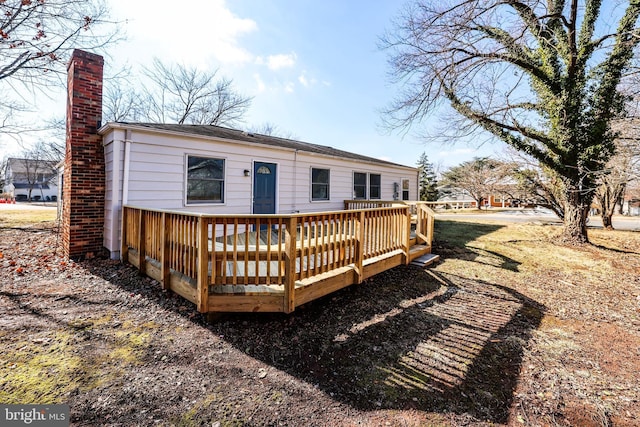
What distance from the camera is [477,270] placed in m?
6.48

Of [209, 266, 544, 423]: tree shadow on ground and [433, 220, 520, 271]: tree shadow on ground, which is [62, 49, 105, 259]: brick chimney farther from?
[433, 220, 520, 271]: tree shadow on ground

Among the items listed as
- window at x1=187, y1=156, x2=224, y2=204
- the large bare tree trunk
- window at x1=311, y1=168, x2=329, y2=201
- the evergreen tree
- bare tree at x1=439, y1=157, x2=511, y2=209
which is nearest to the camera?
window at x1=187, y1=156, x2=224, y2=204

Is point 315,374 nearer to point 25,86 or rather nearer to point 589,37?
point 589,37

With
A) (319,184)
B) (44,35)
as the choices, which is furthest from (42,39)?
(319,184)

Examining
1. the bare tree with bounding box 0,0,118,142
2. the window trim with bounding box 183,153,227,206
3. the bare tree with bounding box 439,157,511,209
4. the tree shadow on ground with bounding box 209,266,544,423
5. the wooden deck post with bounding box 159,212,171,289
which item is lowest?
the tree shadow on ground with bounding box 209,266,544,423

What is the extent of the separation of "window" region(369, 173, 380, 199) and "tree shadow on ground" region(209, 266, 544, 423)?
23.4ft

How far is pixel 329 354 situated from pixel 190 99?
2623 cm

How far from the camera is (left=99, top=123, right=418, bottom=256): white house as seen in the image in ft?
19.2

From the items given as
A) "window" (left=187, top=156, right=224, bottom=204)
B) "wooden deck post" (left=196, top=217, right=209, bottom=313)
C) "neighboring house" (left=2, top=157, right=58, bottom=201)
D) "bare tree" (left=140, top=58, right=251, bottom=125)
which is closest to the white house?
"window" (left=187, top=156, right=224, bottom=204)

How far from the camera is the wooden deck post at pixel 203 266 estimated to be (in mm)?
3356

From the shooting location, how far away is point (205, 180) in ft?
23.2

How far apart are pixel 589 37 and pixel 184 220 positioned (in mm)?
12541

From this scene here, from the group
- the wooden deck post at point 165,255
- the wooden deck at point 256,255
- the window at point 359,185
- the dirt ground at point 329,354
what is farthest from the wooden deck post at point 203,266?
the window at point 359,185

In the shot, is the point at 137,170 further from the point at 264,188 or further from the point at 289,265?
the point at 289,265
